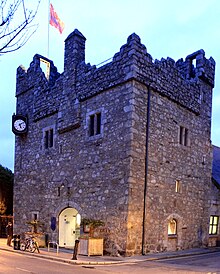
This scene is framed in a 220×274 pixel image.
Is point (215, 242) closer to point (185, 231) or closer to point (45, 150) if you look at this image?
point (185, 231)

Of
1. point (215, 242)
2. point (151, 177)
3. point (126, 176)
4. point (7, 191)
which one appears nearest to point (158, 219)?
point (151, 177)

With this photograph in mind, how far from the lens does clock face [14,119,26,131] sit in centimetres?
1991

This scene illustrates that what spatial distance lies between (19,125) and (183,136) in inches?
387

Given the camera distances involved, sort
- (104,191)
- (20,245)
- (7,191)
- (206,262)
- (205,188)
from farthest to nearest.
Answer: (7,191)
(205,188)
(20,245)
(104,191)
(206,262)

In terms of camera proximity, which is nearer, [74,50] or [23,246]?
[23,246]

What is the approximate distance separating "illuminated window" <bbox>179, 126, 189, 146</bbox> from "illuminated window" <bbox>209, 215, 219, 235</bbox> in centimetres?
529

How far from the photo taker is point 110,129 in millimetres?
14438

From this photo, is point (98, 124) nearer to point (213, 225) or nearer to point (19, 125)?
point (19, 125)

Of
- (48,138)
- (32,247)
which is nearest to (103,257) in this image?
(32,247)

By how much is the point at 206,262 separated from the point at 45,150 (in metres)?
9.97

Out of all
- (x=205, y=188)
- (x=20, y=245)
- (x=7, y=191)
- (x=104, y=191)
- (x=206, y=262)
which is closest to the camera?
(x=206, y=262)

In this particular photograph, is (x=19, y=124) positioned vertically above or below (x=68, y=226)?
above

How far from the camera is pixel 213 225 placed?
751 inches

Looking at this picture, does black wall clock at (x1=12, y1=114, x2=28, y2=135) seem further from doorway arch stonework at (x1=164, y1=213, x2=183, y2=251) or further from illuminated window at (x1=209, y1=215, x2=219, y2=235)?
illuminated window at (x1=209, y1=215, x2=219, y2=235)
